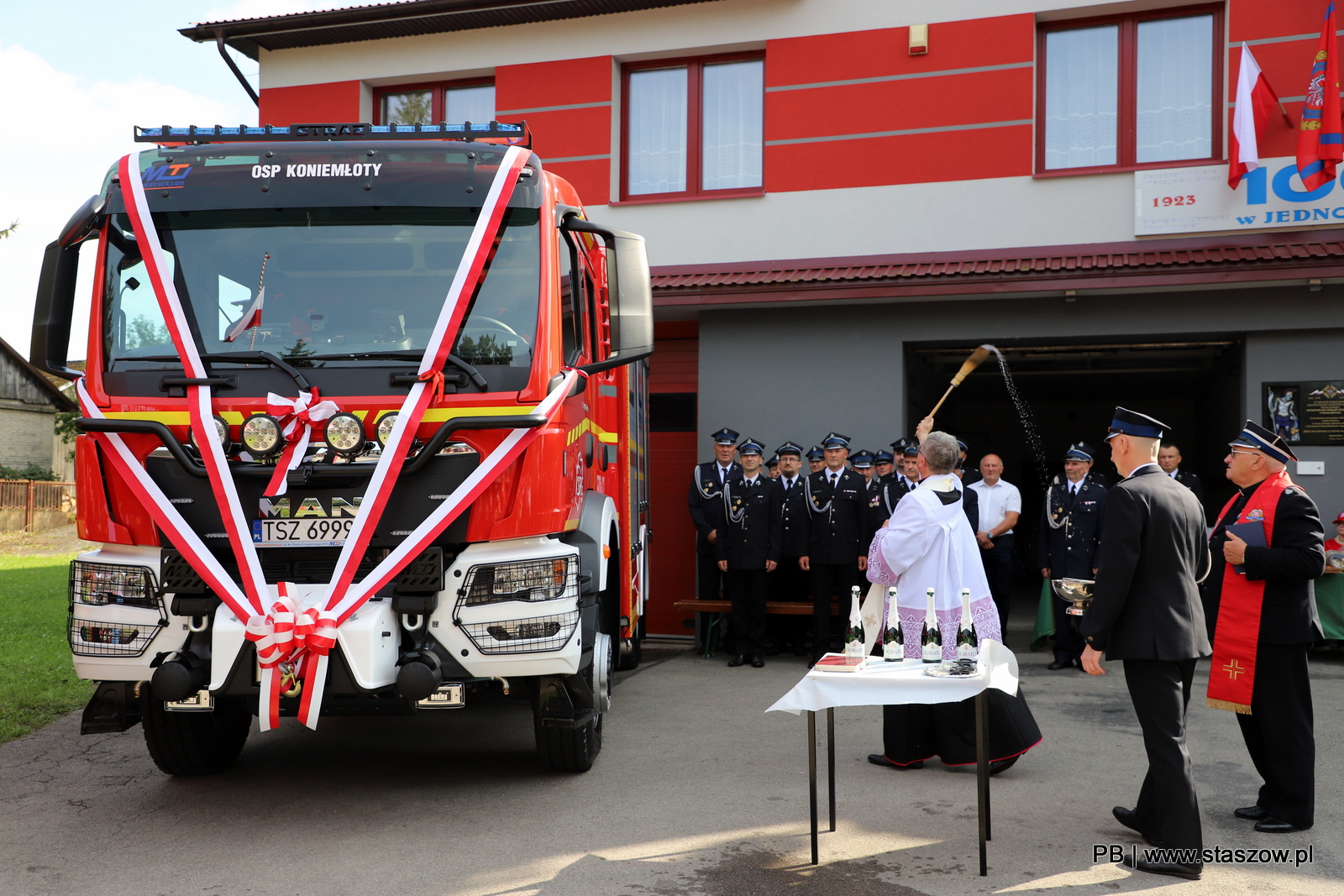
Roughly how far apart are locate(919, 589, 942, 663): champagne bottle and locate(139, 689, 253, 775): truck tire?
337 centimetres

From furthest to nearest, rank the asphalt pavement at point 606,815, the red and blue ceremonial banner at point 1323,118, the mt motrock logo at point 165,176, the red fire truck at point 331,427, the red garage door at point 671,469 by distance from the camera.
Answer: the red garage door at point 671,469 < the red and blue ceremonial banner at point 1323,118 < the mt motrock logo at point 165,176 < the red fire truck at point 331,427 < the asphalt pavement at point 606,815

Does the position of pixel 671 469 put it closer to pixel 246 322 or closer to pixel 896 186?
pixel 896 186

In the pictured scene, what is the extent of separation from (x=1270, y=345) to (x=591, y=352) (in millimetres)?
7350

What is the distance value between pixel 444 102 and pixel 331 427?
386 inches

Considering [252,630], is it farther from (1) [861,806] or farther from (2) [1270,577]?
(2) [1270,577]

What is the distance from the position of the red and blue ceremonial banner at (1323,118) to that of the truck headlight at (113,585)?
1006cm

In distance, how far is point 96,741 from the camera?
7113 millimetres

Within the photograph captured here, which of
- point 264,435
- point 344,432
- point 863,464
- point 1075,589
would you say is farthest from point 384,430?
point 863,464

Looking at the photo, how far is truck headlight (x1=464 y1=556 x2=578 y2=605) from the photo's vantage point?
4887 millimetres

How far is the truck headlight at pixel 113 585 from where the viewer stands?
489 centimetres

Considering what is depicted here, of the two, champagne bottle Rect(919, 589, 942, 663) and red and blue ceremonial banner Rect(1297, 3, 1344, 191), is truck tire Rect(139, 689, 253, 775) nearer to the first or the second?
champagne bottle Rect(919, 589, 942, 663)

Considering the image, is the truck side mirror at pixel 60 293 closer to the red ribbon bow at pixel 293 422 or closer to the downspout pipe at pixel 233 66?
the red ribbon bow at pixel 293 422

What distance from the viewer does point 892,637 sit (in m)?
5.05

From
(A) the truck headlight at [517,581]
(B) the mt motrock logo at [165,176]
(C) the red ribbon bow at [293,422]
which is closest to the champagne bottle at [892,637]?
(A) the truck headlight at [517,581]
